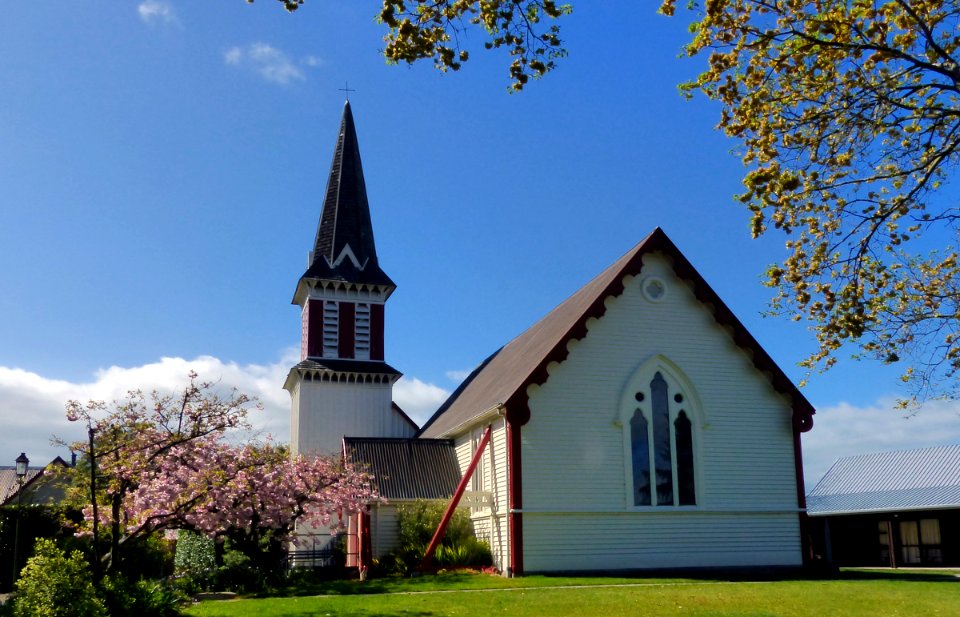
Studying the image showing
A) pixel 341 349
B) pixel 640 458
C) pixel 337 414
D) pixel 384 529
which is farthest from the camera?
pixel 341 349

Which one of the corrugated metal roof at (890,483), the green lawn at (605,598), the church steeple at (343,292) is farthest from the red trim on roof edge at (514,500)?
the corrugated metal roof at (890,483)

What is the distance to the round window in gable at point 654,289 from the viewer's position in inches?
1042

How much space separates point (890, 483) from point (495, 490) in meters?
25.0

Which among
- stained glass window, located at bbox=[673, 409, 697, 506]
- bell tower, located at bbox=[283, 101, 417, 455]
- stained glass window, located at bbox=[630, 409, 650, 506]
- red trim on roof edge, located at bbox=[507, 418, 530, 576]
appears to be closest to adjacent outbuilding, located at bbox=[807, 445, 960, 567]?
stained glass window, located at bbox=[673, 409, 697, 506]

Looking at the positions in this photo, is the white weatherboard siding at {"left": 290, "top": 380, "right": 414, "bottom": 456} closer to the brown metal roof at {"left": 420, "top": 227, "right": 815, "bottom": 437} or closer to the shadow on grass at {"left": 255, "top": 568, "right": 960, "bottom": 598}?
the brown metal roof at {"left": 420, "top": 227, "right": 815, "bottom": 437}

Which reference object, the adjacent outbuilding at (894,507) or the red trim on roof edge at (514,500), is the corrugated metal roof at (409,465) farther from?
the adjacent outbuilding at (894,507)

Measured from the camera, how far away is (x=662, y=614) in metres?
15.6

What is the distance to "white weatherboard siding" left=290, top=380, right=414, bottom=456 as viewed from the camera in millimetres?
38625

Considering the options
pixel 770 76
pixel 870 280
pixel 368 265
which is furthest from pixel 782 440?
pixel 368 265

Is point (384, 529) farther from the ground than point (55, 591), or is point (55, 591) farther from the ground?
point (384, 529)

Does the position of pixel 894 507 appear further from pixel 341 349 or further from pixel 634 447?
pixel 341 349

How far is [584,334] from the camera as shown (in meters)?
25.2

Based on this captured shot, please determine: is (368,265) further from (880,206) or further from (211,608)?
(880,206)

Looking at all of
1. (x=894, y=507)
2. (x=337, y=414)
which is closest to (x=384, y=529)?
(x=337, y=414)
